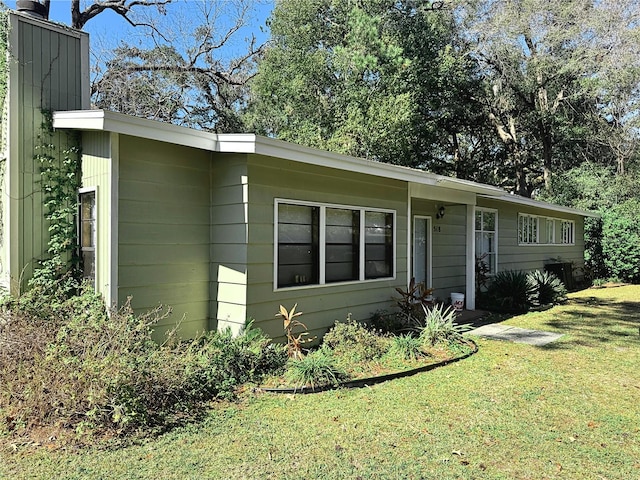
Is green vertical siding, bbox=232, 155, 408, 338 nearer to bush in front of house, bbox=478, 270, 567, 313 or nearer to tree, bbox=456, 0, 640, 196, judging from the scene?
bush in front of house, bbox=478, 270, 567, 313

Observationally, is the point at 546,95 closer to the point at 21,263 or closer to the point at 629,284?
the point at 629,284

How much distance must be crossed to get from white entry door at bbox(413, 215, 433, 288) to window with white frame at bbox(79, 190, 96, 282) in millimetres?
6346

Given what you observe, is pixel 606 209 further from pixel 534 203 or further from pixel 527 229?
pixel 534 203

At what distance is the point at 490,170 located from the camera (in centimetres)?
2350

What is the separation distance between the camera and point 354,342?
6.24m

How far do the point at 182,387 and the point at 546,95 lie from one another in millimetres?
20639

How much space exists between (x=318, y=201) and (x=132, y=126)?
8.75 ft

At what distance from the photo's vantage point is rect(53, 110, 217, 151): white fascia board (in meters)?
4.81

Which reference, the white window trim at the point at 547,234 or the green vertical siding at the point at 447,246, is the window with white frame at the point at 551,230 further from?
the green vertical siding at the point at 447,246

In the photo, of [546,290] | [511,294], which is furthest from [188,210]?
[546,290]

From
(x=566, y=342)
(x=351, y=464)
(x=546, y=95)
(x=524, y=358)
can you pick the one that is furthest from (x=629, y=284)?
(x=351, y=464)

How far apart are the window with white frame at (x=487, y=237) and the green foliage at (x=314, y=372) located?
7392mm

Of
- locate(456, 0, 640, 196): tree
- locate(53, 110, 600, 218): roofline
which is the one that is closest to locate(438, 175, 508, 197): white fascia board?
locate(53, 110, 600, 218): roofline

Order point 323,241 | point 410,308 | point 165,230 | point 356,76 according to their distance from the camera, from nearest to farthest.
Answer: point 165,230 < point 323,241 < point 410,308 < point 356,76
